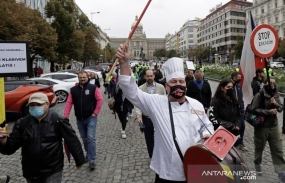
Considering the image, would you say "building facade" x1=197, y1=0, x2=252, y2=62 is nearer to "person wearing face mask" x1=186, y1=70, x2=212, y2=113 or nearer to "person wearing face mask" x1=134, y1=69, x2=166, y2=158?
"person wearing face mask" x1=186, y1=70, x2=212, y2=113

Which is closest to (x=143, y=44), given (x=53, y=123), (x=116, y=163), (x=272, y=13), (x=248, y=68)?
(x=272, y=13)

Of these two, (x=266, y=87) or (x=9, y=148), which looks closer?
(x=9, y=148)

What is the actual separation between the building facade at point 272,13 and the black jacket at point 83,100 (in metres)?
65.5

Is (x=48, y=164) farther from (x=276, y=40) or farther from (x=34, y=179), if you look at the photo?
(x=276, y=40)

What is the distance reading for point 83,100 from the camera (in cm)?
509

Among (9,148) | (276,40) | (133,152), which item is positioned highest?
(276,40)

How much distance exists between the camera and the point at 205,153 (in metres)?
1.98

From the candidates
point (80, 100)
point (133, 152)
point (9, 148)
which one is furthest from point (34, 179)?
point (133, 152)

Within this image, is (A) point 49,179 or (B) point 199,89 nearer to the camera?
(A) point 49,179

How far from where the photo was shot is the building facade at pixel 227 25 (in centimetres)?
8938

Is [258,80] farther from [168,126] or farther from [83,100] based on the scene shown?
[168,126]

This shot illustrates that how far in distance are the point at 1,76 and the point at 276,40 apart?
13.8 feet

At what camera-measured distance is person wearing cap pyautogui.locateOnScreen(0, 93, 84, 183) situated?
299cm

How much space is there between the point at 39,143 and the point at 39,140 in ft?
0.11
